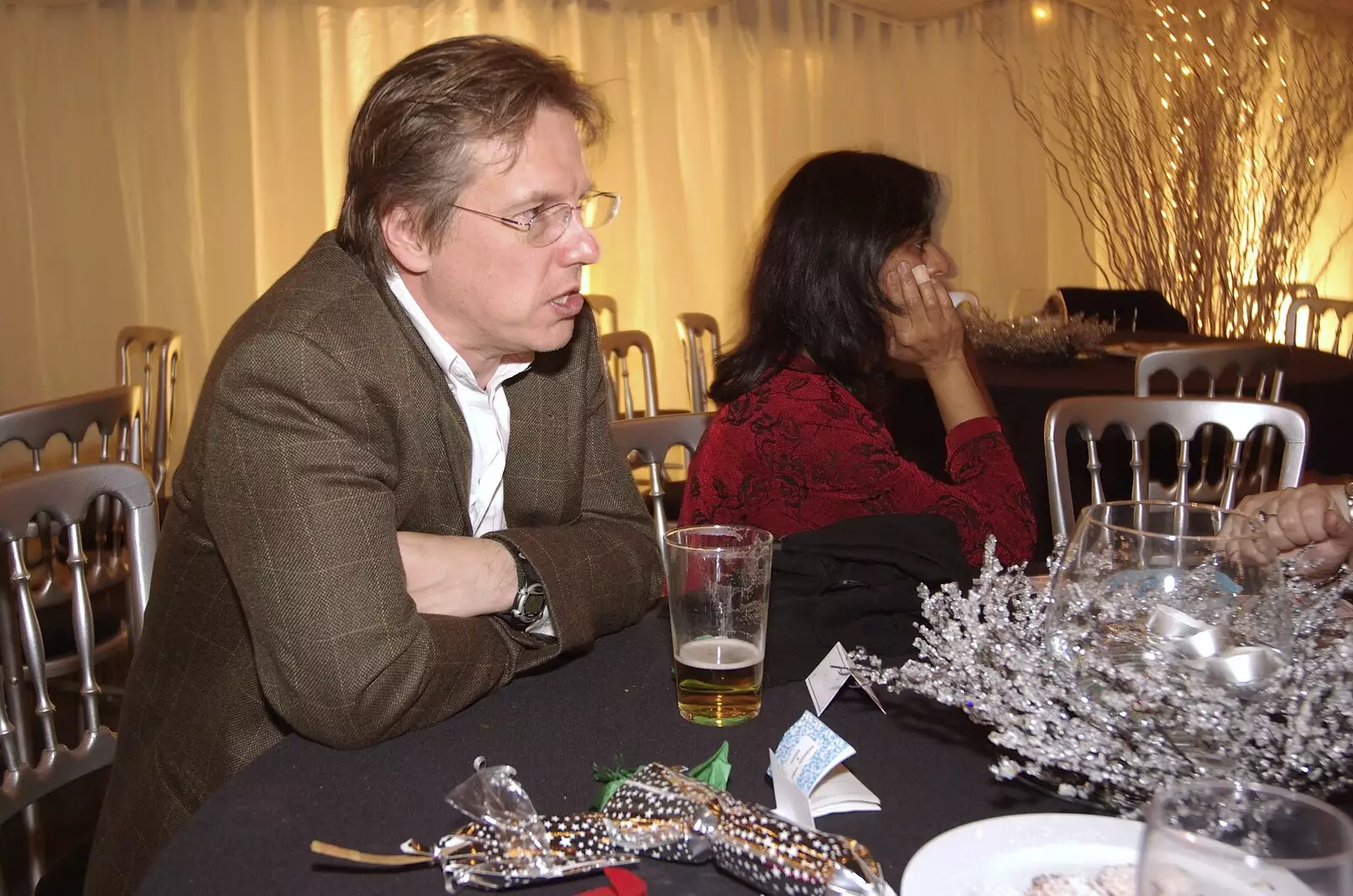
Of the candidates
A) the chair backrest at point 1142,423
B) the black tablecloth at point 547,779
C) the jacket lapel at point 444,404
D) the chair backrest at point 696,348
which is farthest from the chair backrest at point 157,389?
the black tablecloth at point 547,779

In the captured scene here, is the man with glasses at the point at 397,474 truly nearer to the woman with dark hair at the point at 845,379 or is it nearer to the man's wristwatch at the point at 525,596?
the man's wristwatch at the point at 525,596

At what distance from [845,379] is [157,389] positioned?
2.65 m

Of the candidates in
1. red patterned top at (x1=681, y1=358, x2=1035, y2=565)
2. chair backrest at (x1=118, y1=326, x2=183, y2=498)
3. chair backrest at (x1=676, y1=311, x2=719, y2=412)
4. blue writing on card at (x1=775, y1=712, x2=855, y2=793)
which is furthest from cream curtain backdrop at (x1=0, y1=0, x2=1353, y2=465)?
blue writing on card at (x1=775, y1=712, x2=855, y2=793)

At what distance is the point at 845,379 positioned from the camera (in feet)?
6.73

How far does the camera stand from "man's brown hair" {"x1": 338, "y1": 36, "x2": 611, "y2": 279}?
4.64 feet

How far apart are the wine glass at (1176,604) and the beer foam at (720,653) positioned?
1.05 ft

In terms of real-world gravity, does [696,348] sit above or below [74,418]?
below

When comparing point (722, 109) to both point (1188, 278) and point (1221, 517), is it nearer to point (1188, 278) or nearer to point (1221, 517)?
point (1188, 278)

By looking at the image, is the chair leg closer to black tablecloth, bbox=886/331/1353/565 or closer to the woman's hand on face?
the woman's hand on face

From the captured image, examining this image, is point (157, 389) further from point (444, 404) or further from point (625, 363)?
point (444, 404)

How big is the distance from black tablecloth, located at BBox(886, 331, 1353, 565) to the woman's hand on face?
3.40 feet

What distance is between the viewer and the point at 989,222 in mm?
6820

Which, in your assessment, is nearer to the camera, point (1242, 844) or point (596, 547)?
point (1242, 844)

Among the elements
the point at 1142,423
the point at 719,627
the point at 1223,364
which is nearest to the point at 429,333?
the point at 719,627
